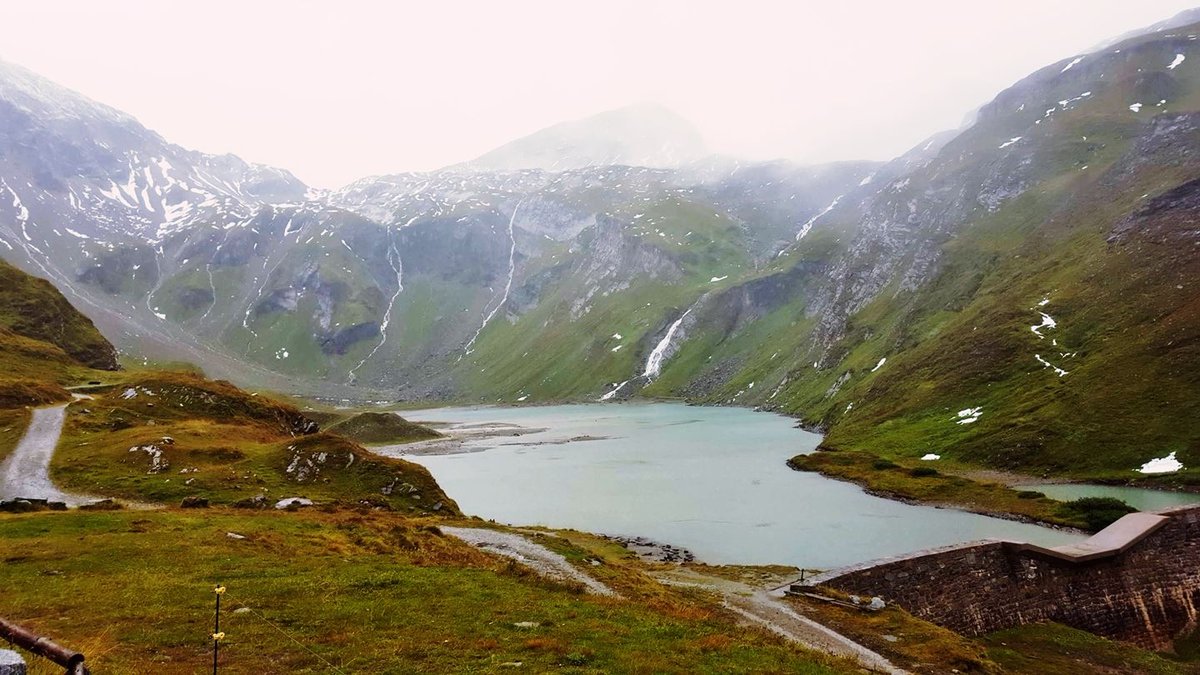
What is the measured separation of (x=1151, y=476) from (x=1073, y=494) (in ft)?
28.6

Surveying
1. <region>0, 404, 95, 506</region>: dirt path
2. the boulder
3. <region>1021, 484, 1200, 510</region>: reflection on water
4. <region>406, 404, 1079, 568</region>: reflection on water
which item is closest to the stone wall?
<region>406, 404, 1079, 568</region>: reflection on water

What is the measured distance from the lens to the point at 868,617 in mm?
29766

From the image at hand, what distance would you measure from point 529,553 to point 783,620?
62.4 ft

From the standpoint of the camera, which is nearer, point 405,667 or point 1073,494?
point 405,667

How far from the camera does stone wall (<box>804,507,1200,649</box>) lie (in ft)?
115

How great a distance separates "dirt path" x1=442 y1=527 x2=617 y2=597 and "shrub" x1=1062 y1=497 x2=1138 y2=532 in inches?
1937

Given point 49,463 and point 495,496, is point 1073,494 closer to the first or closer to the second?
point 495,496

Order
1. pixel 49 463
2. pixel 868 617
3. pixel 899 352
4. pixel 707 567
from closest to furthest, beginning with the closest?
pixel 868 617 → pixel 707 567 → pixel 49 463 → pixel 899 352

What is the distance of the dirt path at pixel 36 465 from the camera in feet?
158

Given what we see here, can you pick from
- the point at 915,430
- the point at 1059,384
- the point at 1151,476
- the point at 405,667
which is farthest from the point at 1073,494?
the point at 405,667

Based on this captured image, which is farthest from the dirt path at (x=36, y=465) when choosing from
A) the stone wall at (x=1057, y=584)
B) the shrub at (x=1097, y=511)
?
the shrub at (x=1097, y=511)

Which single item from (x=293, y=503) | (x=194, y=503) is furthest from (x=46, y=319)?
(x=293, y=503)

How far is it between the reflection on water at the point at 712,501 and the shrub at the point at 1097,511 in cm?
360

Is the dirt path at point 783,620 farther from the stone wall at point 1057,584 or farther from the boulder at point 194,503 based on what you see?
the boulder at point 194,503
